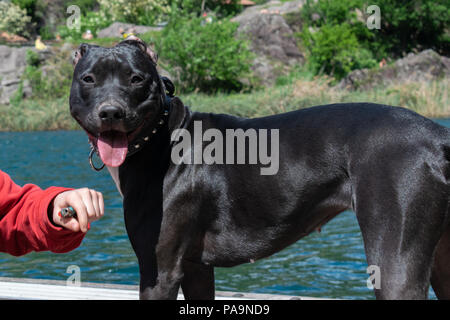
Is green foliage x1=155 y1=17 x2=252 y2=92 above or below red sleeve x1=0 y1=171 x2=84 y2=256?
below

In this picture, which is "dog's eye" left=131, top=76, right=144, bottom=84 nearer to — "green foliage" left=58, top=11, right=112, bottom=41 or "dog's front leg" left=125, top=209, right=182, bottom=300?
"dog's front leg" left=125, top=209, right=182, bottom=300

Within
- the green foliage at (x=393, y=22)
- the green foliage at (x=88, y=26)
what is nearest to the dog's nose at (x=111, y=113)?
the green foliage at (x=393, y=22)

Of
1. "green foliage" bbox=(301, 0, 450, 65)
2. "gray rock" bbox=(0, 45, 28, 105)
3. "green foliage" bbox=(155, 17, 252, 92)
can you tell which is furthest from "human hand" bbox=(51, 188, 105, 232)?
"green foliage" bbox=(301, 0, 450, 65)

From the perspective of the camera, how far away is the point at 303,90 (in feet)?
67.6

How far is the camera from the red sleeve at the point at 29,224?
5.25 ft

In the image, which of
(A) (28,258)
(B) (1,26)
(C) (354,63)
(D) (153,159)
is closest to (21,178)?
(A) (28,258)

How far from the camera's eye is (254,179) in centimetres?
251

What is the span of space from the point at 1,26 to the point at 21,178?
3684 cm

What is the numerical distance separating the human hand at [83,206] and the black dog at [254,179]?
1.00m

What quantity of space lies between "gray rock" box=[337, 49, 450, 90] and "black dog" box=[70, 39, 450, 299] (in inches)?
963

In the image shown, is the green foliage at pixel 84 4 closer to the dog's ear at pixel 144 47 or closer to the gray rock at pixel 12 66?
the gray rock at pixel 12 66

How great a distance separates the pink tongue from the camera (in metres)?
2.52

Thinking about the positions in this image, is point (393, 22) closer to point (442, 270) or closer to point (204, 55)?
point (204, 55)
